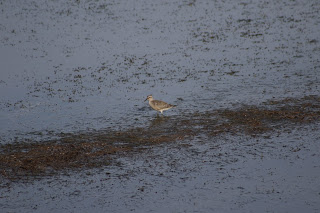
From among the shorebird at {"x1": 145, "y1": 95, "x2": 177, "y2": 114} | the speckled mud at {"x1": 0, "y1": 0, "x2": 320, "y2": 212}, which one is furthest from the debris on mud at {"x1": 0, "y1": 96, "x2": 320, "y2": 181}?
the shorebird at {"x1": 145, "y1": 95, "x2": 177, "y2": 114}

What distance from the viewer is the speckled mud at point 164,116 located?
1569 cm

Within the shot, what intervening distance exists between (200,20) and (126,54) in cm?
1320

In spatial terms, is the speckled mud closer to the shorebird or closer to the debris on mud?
the debris on mud

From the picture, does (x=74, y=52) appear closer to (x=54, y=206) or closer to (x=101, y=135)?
(x=101, y=135)

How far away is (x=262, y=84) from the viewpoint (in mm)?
28031

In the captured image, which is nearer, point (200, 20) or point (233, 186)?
point (233, 186)

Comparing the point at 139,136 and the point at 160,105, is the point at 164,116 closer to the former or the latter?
the point at 160,105

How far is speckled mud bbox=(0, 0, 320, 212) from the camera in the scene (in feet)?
51.5

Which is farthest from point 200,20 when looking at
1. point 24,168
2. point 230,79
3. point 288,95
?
point 24,168

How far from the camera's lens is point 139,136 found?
68.1 feet

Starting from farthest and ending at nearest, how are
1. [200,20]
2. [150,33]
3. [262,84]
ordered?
[200,20] < [150,33] < [262,84]

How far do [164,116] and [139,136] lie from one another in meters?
3.21

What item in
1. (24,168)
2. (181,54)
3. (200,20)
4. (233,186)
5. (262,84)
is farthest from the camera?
(200,20)

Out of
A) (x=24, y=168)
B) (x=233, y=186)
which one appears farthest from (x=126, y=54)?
(x=233, y=186)
